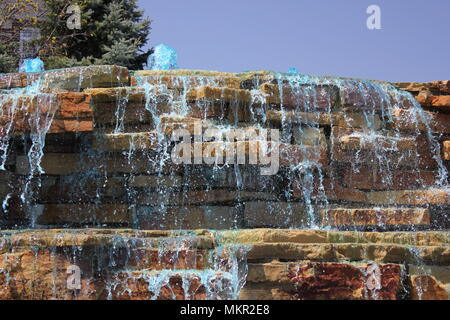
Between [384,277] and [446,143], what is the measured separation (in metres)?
3.25

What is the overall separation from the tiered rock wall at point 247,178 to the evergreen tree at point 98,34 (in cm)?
555

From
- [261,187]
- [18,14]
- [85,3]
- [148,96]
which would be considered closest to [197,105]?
[148,96]

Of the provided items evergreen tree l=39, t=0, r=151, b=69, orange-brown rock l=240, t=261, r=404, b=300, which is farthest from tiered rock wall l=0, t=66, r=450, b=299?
evergreen tree l=39, t=0, r=151, b=69

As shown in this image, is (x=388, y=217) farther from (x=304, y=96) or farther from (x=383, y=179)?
(x=304, y=96)

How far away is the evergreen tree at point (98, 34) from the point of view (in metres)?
14.6

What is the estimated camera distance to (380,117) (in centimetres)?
908

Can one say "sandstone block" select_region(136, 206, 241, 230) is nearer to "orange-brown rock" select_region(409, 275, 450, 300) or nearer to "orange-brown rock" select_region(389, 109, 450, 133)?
"orange-brown rock" select_region(409, 275, 450, 300)

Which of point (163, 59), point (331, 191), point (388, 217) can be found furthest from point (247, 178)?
point (163, 59)

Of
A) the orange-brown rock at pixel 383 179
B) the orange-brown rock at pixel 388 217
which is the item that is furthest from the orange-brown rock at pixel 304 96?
the orange-brown rock at pixel 388 217

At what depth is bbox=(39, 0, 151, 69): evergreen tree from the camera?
14.6 metres

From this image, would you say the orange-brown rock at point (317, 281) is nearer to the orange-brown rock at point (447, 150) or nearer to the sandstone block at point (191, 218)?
the sandstone block at point (191, 218)

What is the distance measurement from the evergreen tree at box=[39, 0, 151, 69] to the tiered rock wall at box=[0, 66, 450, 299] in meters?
5.55

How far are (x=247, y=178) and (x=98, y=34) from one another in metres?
8.45

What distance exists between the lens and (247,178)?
26.5 feet
